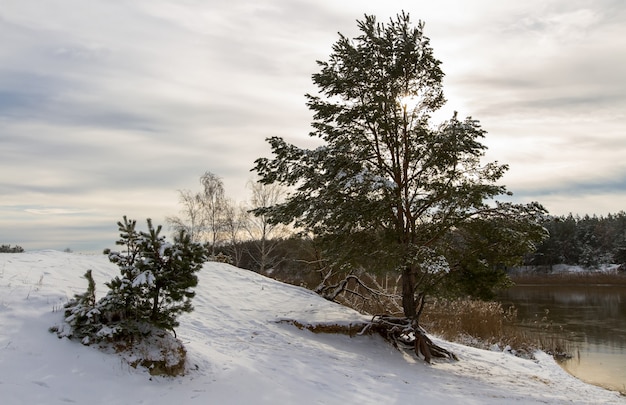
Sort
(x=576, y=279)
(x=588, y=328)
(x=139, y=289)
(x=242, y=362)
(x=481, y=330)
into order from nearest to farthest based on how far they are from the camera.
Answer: (x=139, y=289)
(x=242, y=362)
(x=481, y=330)
(x=588, y=328)
(x=576, y=279)

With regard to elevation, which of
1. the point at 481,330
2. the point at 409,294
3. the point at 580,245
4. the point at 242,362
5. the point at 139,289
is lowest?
the point at 481,330

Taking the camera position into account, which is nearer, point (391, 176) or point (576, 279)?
point (391, 176)

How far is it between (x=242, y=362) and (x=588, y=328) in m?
20.8

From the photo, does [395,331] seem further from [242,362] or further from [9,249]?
[9,249]

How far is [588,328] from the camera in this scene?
2230 cm

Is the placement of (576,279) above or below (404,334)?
above

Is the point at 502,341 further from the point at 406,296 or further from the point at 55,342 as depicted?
the point at 55,342

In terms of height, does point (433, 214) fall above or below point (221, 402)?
above

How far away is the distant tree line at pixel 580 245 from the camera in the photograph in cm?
6831

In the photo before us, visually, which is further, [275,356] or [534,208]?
[534,208]

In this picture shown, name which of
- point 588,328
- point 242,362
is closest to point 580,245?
point 588,328

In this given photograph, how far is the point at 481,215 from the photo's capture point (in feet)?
37.3

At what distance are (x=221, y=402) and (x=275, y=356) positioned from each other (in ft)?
9.37

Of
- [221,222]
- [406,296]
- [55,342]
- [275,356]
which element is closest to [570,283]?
[221,222]
